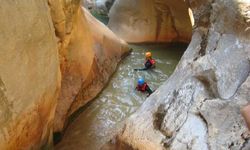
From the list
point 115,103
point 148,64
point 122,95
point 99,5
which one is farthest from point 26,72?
point 99,5

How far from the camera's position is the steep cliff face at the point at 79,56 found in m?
5.33

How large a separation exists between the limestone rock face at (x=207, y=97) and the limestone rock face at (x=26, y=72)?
1097mm

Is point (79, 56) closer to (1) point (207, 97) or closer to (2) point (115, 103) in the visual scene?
(2) point (115, 103)

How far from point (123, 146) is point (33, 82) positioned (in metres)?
1.36

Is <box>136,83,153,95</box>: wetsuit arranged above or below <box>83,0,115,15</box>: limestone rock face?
above

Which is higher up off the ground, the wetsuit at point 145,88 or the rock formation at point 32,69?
the rock formation at point 32,69

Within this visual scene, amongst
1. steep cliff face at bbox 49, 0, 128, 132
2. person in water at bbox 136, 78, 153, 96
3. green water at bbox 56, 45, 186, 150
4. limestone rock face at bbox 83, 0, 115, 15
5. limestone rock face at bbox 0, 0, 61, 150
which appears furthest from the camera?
limestone rock face at bbox 83, 0, 115, 15

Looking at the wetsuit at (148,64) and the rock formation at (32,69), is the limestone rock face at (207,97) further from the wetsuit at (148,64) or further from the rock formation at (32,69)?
the wetsuit at (148,64)

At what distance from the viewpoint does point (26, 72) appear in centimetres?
380

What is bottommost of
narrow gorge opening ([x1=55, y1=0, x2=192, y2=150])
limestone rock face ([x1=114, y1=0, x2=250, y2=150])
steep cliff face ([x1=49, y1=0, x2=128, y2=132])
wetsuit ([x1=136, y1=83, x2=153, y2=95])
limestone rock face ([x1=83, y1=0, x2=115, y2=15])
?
limestone rock face ([x1=83, y1=0, x2=115, y2=15])

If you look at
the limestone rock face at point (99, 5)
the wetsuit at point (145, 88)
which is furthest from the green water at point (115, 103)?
the limestone rock face at point (99, 5)

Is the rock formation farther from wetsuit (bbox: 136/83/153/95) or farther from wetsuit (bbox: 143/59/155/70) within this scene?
wetsuit (bbox: 143/59/155/70)

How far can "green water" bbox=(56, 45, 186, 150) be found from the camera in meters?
5.73

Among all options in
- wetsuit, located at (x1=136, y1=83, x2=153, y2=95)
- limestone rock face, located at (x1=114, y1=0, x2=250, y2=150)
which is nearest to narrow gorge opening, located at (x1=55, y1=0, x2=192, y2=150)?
wetsuit, located at (x1=136, y1=83, x2=153, y2=95)
